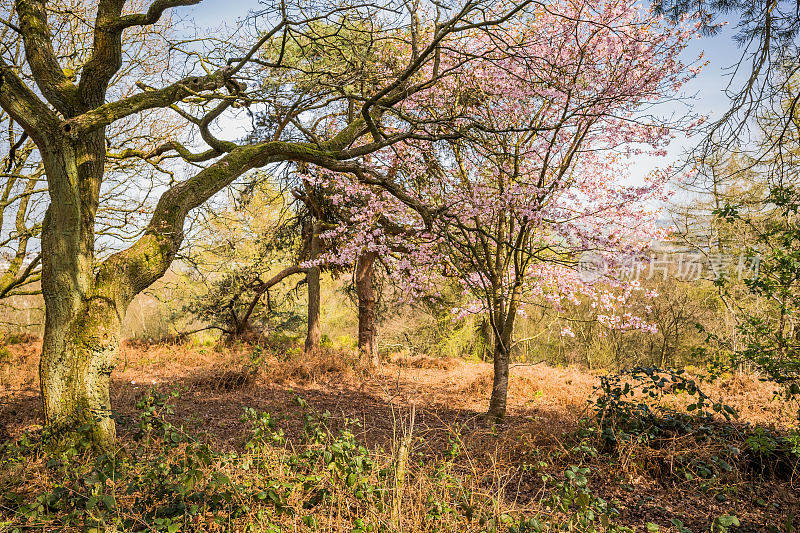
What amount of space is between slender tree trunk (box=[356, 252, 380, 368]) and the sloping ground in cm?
83

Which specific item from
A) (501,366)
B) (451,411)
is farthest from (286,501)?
(451,411)

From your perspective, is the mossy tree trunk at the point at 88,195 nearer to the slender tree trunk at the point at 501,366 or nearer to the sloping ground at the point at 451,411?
the sloping ground at the point at 451,411

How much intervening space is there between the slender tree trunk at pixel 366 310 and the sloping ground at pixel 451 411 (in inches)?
32.5

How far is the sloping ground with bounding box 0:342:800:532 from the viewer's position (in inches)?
146

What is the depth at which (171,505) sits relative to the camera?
2.75 metres

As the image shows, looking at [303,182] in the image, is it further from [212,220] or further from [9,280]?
[9,280]

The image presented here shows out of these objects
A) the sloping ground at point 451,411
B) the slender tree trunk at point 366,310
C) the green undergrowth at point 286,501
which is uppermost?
the slender tree trunk at point 366,310

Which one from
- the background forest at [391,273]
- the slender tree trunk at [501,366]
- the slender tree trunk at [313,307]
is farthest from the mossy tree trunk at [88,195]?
the slender tree trunk at [313,307]

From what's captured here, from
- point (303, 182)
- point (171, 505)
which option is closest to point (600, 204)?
point (303, 182)

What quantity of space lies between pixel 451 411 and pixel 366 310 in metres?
4.33

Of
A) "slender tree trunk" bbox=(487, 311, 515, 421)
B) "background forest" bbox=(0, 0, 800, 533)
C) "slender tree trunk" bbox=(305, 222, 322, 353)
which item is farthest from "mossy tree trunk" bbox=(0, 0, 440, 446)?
"slender tree trunk" bbox=(305, 222, 322, 353)

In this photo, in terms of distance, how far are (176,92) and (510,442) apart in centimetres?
564

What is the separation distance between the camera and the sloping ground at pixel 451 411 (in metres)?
3.71

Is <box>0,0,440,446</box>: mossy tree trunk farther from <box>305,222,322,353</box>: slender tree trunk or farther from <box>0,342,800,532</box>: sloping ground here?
<box>305,222,322,353</box>: slender tree trunk
